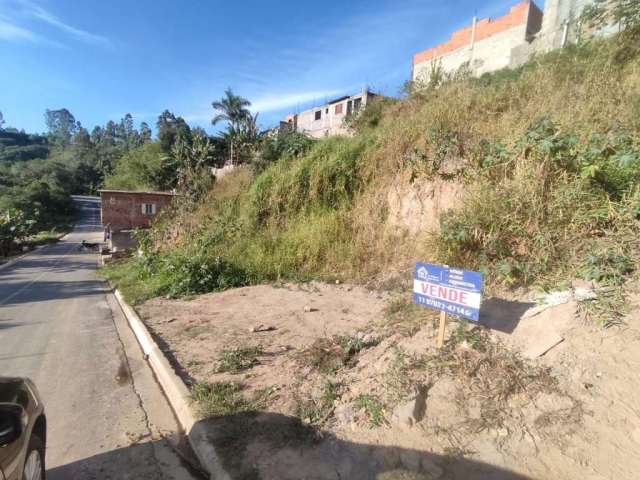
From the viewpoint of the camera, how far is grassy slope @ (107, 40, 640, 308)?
11.9 feet

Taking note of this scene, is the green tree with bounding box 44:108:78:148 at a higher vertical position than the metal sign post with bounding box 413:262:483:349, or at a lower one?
higher

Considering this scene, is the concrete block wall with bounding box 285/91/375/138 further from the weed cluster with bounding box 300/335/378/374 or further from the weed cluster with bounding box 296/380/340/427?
the weed cluster with bounding box 296/380/340/427

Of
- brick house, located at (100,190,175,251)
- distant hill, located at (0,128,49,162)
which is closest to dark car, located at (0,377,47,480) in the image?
brick house, located at (100,190,175,251)

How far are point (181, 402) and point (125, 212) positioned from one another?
18.2 m

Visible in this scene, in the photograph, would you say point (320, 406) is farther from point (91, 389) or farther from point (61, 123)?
point (61, 123)

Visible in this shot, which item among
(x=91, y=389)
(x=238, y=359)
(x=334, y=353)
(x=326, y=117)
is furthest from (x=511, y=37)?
(x=91, y=389)

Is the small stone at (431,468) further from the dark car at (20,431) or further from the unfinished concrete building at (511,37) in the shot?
the unfinished concrete building at (511,37)

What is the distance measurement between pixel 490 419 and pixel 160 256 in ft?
33.2

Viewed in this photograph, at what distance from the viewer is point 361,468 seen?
2.21 meters

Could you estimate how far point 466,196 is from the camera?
5.04 metres

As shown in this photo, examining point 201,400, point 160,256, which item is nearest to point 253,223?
point 160,256

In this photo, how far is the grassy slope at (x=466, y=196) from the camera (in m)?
3.63

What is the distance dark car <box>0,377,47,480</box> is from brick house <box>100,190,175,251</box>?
1751 centimetres

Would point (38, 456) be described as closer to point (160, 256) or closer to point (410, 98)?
point (160, 256)
